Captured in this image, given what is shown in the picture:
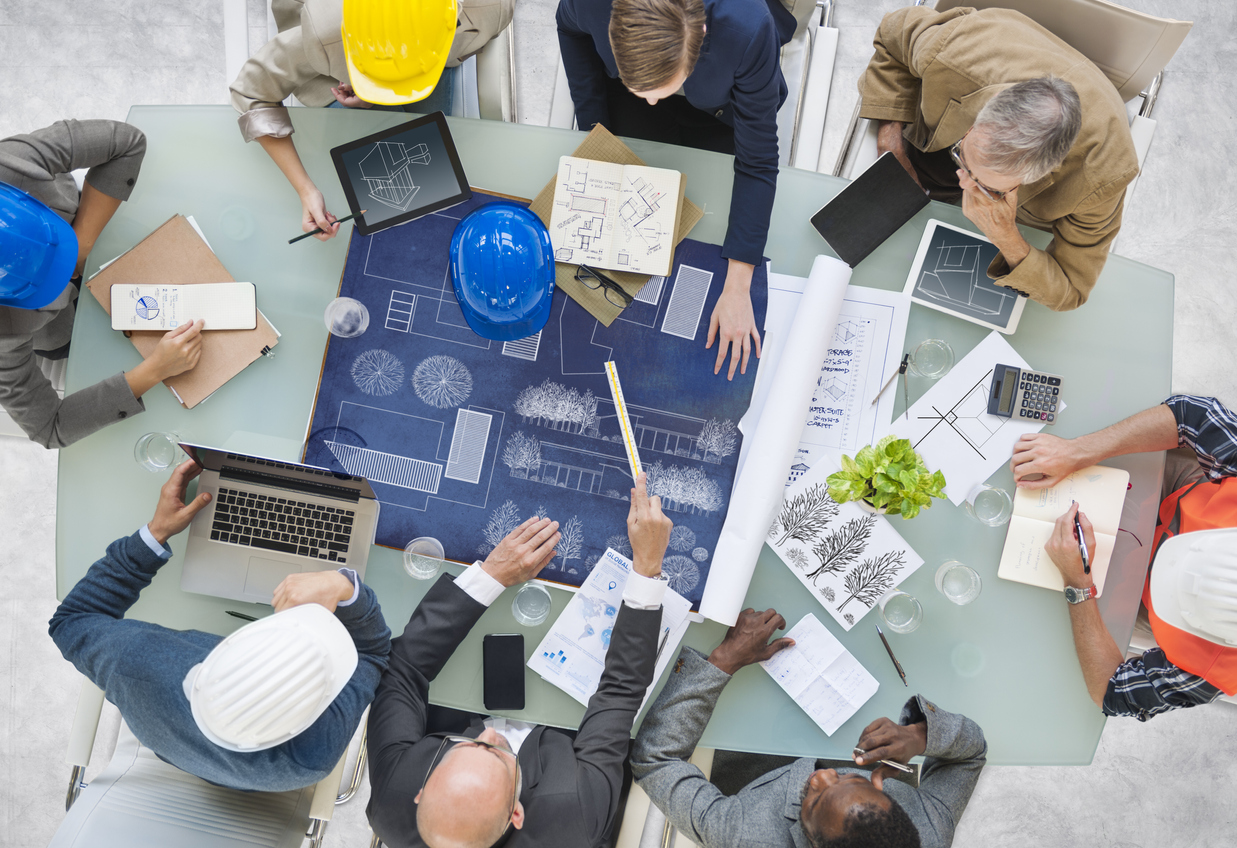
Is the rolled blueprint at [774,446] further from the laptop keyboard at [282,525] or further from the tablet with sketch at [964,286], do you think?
the laptop keyboard at [282,525]

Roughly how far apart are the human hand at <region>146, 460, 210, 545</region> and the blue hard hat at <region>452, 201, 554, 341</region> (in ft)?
2.38

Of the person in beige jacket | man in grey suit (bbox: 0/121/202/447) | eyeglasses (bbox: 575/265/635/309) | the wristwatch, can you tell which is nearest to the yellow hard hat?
the person in beige jacket

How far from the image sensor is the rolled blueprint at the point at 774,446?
163 cm

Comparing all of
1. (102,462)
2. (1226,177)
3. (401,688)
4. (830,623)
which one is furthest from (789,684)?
(1226,177)

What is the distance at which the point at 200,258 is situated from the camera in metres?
1.76

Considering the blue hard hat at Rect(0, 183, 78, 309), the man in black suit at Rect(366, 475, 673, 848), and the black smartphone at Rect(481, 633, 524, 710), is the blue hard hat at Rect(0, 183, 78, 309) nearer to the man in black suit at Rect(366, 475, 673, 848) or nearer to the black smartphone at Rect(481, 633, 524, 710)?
the man in black suit at Rect(366, 475, 673, 848)

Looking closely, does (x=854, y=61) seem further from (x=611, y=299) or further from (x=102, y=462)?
(x=102, y=462)

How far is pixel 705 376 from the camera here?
173cm

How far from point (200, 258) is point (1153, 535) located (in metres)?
2.37

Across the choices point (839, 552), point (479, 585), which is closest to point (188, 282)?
point (479, 585)

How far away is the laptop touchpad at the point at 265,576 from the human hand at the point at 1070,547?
172 cm

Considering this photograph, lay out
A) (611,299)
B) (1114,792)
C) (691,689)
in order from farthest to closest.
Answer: (1114,792) → (611,299) → (691,689)

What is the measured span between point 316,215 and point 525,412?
68 cm

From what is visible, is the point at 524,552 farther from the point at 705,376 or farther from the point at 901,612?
the point at 901,612
